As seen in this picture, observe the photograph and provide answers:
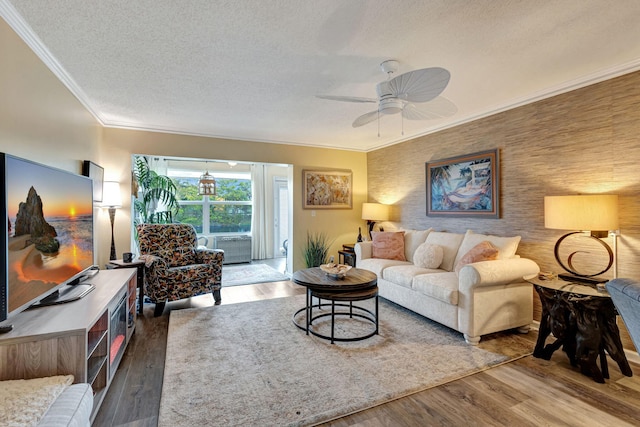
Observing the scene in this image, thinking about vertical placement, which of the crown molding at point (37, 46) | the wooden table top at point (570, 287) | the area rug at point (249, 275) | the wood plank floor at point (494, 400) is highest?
the crown molding at point (37, 46)

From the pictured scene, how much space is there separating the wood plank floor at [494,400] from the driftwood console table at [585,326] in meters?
0.09

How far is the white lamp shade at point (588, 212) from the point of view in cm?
237

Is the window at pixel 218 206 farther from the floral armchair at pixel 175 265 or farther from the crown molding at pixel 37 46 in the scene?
the crown molding at pixel 37 46

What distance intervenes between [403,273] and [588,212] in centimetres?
175

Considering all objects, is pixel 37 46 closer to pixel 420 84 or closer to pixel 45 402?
pixel 45 402

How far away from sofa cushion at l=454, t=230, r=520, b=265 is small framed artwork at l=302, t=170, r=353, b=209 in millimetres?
2501

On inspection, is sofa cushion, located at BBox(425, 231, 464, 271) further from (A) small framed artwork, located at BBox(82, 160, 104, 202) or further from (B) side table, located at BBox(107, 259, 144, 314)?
(A) small framed artwork, located at BBox(82, 160, 104, 202)

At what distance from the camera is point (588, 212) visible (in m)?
2.40

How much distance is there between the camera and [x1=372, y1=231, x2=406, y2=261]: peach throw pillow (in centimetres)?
426

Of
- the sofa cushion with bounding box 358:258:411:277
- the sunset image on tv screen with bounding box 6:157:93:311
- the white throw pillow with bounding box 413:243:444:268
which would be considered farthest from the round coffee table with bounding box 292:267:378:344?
the sunset image on tv screen with bounding box 6:157:93:311

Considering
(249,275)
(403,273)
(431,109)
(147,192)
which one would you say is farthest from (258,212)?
(431,109)

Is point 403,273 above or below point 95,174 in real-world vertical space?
below

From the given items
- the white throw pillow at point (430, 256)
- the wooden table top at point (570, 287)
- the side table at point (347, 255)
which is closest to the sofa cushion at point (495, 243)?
the white throw pillow at point (430, 256)

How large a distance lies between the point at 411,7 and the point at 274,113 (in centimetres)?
225
